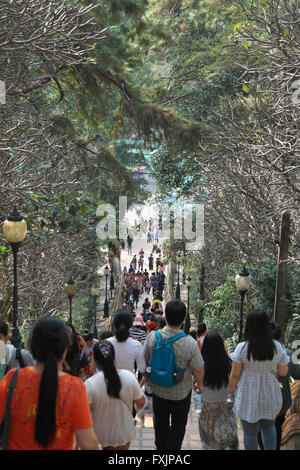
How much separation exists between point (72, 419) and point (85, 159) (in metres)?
13.1

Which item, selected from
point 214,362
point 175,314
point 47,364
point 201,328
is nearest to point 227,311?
point 201,328

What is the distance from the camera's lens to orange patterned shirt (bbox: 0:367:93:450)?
3254mm

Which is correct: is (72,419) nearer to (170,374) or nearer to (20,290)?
(170,374)

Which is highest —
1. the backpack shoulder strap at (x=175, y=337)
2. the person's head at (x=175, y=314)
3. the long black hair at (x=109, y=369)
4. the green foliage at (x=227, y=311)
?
the person's head at (x=175, y=314)

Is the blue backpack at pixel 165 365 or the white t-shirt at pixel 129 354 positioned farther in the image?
the white t-shirt at pixel 129 354

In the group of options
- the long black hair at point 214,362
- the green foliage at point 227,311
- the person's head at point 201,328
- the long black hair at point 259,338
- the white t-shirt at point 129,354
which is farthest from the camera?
the green foliage at point 227,311

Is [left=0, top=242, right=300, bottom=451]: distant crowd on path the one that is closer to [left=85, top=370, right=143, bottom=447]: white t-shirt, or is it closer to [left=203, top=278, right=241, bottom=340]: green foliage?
[left=85, top=370, right=143, bottom=447]: white t-shirt

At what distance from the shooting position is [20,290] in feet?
50.0

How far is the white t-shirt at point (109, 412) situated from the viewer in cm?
431

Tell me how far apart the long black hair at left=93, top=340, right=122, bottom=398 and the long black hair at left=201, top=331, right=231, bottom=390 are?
3.89 feet

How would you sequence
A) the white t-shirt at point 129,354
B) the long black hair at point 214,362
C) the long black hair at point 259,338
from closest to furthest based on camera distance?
the long black hair at point 259,338 < the long black hair at point 214,362 < the white t-shirt at point 129,354

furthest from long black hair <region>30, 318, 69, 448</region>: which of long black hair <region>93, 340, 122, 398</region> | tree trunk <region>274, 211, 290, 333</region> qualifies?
tree trunk <region>274, 211, 290, 333</region>

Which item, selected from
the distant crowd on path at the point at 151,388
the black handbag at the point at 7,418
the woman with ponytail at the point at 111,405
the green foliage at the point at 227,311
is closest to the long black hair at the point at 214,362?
the distant crowd on path at the point at 151,388

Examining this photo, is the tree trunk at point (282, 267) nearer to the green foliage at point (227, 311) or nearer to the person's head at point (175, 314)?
the green foliage at point (227, 311)
